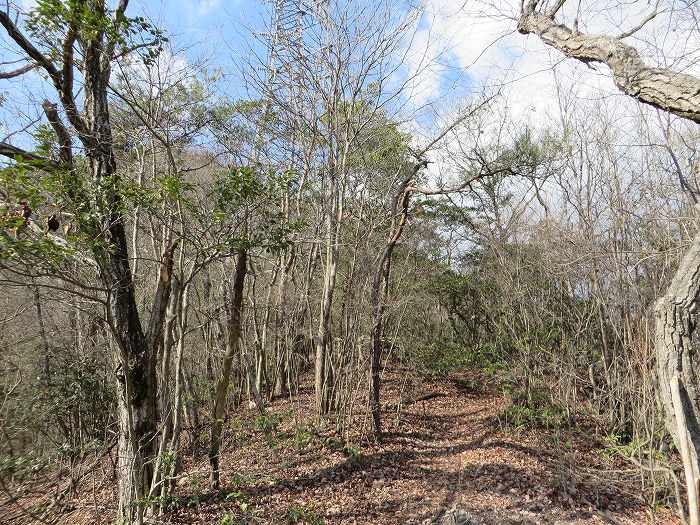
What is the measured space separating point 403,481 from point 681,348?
14.5 feet

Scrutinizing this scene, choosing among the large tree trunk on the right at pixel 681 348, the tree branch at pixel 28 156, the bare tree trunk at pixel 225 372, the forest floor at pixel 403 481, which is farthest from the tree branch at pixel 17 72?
the large tree trunk on the right at pixel 681 348

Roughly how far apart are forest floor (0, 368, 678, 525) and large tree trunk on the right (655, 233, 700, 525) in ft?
9.40

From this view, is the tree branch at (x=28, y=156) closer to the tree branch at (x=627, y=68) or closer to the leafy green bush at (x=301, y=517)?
the tree branch at (x=627, y=68)

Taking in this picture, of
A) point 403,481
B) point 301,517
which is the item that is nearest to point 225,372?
point 301,517

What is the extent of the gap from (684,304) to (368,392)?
16.5 ft

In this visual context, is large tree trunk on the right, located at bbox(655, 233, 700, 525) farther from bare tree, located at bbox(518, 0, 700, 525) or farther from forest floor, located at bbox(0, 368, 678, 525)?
forest floor, located at bbox(0, 368, 678, 525)

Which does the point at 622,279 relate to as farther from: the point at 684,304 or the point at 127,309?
the point at 127,309

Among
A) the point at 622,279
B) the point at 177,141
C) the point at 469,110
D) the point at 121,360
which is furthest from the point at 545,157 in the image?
the point at 121,360

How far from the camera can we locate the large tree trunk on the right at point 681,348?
79.2 inches

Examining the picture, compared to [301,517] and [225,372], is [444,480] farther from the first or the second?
[225,372]

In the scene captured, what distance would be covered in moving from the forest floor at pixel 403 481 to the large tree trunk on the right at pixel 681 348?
113 inches

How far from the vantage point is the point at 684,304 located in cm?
208

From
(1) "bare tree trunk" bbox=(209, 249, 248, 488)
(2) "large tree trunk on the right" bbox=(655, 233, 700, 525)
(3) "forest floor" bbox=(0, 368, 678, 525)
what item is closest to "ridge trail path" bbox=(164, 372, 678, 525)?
(3) "forest floor" bbox=(0, 368, 678, 525)

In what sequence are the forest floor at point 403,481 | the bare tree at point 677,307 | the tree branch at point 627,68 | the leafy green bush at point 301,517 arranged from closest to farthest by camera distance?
the bare tree at point 677,307 < the tree branch at point 627,68 < the leafy green bush at point 301,517 < the forest floor at point 403,481
